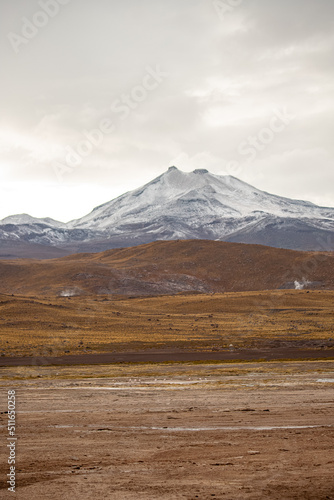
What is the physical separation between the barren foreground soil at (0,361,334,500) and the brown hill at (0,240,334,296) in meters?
104

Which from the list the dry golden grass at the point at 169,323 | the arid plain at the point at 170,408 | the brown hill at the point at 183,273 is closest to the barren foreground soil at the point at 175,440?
the arid plain at the point at 170,408

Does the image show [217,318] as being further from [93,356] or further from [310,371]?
[310,371]

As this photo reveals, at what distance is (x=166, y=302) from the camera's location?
330ft

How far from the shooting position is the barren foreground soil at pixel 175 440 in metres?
10.1

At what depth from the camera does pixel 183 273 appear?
149 metres

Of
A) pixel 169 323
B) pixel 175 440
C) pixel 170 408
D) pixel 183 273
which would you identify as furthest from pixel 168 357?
pixel 183 273

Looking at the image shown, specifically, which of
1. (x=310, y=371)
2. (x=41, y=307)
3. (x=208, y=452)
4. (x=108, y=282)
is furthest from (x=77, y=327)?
(x=108, y=282)

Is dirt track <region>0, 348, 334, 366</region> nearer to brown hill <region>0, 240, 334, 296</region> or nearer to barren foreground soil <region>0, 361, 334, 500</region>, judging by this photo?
barren foreground soil <region>0, 361, 334, 500</region>

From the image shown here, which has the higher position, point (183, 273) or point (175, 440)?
point (183, 273)

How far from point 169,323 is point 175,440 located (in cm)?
5889

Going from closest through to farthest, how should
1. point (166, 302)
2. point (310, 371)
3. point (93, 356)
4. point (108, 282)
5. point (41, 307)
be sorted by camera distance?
point (310, 371) < point (93, 356) < point (41, 307) < point (166, 302) < point (108, 282)

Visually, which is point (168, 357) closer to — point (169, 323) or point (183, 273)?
point (169, 323)

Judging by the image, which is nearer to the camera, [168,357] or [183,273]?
[168,357]

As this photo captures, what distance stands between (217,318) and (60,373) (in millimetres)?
48799
